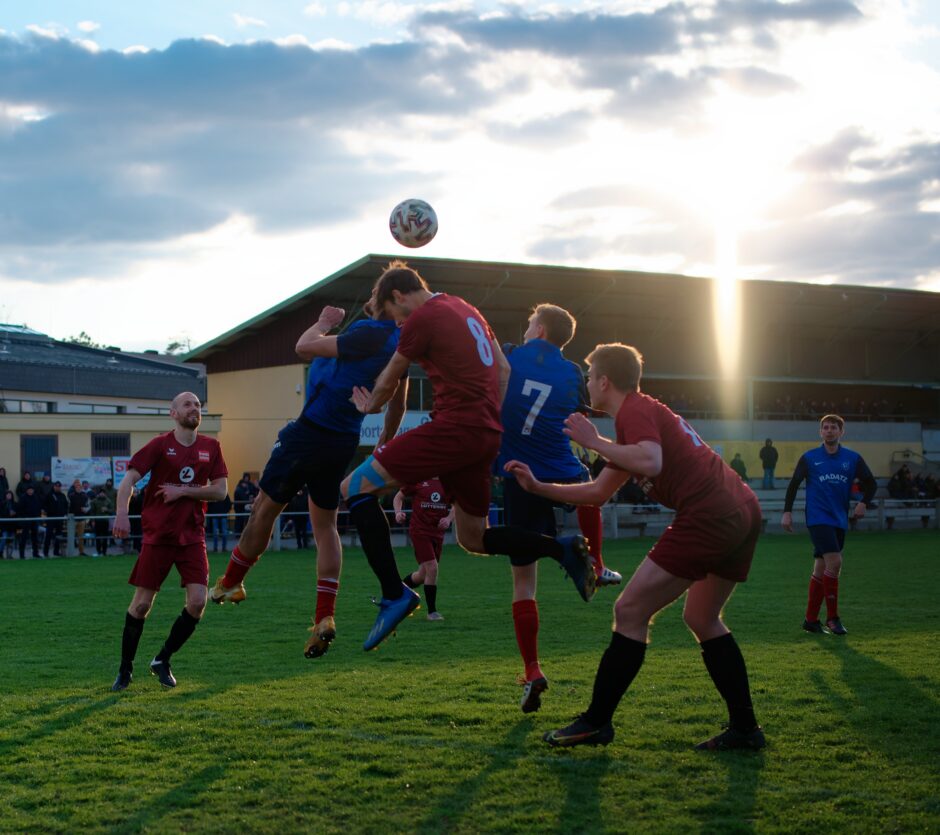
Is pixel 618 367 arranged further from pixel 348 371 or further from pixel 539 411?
pixel 348 371

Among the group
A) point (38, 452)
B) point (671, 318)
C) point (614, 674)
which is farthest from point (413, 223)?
point (671, 318)

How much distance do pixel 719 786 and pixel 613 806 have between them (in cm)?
58

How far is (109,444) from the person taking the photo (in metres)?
33.7

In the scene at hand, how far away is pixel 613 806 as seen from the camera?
16.3ft

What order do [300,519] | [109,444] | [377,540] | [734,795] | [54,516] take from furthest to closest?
[109,444]
[300,519]
[54,516]
[377,540]
[734,795]

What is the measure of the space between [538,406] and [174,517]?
2.94 meters

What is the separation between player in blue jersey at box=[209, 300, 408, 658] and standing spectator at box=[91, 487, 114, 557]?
1836cm

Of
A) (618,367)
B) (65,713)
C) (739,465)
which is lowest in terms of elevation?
(65,713)

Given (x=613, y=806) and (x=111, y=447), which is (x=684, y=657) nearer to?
(x=613, y=806)

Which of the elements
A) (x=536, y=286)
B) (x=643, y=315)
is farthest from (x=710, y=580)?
(x=643, y=315)

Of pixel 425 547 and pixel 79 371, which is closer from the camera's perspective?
pixel 425 547

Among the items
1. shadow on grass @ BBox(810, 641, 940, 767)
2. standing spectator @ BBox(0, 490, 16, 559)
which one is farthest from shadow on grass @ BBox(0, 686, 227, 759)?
standing spectator @ BBox(0, 490, 16, 559)

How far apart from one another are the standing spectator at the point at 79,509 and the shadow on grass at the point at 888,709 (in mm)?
19006

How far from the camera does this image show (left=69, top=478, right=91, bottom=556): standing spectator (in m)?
24.7
